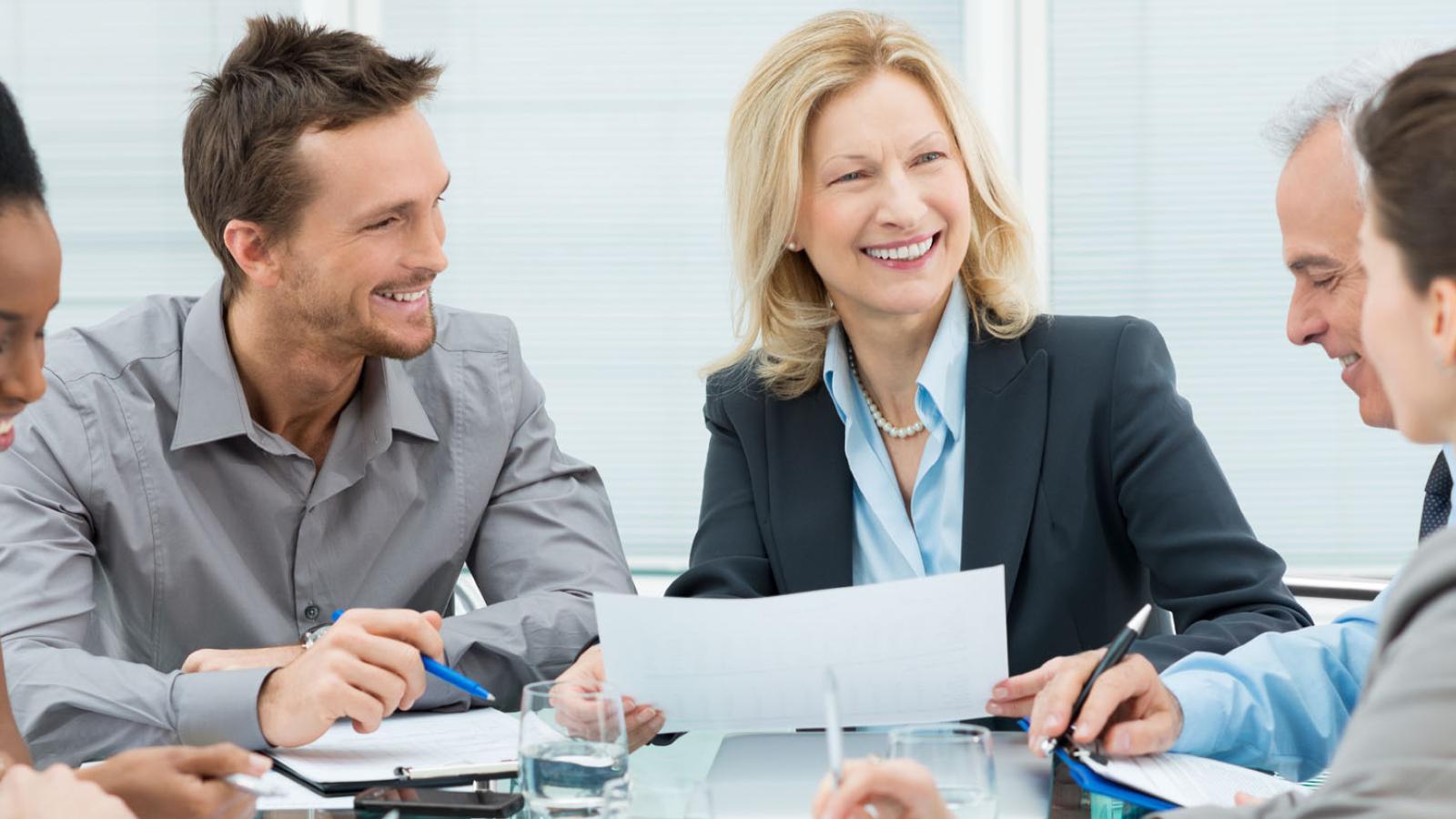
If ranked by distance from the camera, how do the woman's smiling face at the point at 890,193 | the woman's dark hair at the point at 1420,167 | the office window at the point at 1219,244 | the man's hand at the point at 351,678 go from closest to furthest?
the woman's dark hair at the point at 1420,167, the man's hand at the point at 351,678, the woman's smiling face at the point at 890,193, the office window at the point at 1219,244

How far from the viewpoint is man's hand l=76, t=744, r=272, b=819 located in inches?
46.7

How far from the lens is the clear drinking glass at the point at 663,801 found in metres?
1.09

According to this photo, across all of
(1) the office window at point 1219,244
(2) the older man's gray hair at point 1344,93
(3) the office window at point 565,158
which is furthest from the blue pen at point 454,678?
(1) the office window at point 1219,244

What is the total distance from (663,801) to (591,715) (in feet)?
0.58

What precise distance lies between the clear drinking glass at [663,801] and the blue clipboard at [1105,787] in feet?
1.41

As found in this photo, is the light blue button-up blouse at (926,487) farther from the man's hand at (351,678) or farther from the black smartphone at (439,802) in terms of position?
the black smartphone at (439,802)

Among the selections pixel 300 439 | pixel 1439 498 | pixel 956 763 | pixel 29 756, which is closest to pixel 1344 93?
pixel 1439 498

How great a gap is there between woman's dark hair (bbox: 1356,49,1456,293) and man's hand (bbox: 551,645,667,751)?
761 millimetres

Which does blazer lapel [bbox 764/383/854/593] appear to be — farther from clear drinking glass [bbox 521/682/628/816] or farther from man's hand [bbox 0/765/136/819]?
man's hand [bbox 0/765/136/819]

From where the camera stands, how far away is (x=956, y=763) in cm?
116

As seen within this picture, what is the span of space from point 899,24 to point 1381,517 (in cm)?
230

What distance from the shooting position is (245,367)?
2.13 metres

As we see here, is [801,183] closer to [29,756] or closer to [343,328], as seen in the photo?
[343,328]

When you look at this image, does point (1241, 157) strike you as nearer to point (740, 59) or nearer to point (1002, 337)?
point (740, 59)
